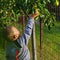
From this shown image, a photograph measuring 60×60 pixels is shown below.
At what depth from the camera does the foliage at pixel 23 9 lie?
466cm

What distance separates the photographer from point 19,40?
14.5 ft

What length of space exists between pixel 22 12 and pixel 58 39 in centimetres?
458

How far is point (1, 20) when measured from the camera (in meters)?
5.60

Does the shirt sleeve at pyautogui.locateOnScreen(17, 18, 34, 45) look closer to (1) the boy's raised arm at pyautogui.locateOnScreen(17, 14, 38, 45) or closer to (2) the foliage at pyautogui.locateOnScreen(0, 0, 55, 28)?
(1) the boy's raised arm at pyautogui.locateOnScreen(17, 14, 38, 45)

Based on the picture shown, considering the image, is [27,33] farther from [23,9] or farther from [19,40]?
[23,9]

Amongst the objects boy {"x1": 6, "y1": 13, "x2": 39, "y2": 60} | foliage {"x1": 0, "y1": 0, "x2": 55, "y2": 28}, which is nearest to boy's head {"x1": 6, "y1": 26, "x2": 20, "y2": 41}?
boy {"x1": 6, "y1": 13, "x2": 39, "y2": 60}

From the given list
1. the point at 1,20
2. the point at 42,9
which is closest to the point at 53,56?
the point at 1,20

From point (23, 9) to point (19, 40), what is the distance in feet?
2.14

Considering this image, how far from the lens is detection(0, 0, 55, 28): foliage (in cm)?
466

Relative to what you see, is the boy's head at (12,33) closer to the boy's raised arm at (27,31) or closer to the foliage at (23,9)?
the boy's raised arm at (27,31)

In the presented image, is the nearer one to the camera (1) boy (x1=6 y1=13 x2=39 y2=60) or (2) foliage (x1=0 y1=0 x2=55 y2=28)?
(1) boy (x1=6 y1=13 x2=39 y2=60)

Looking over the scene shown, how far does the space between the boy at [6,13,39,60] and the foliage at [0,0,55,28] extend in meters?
0.26

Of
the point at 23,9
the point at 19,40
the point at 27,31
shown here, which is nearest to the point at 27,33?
the point at 27,31

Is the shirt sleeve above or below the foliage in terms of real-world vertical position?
below
